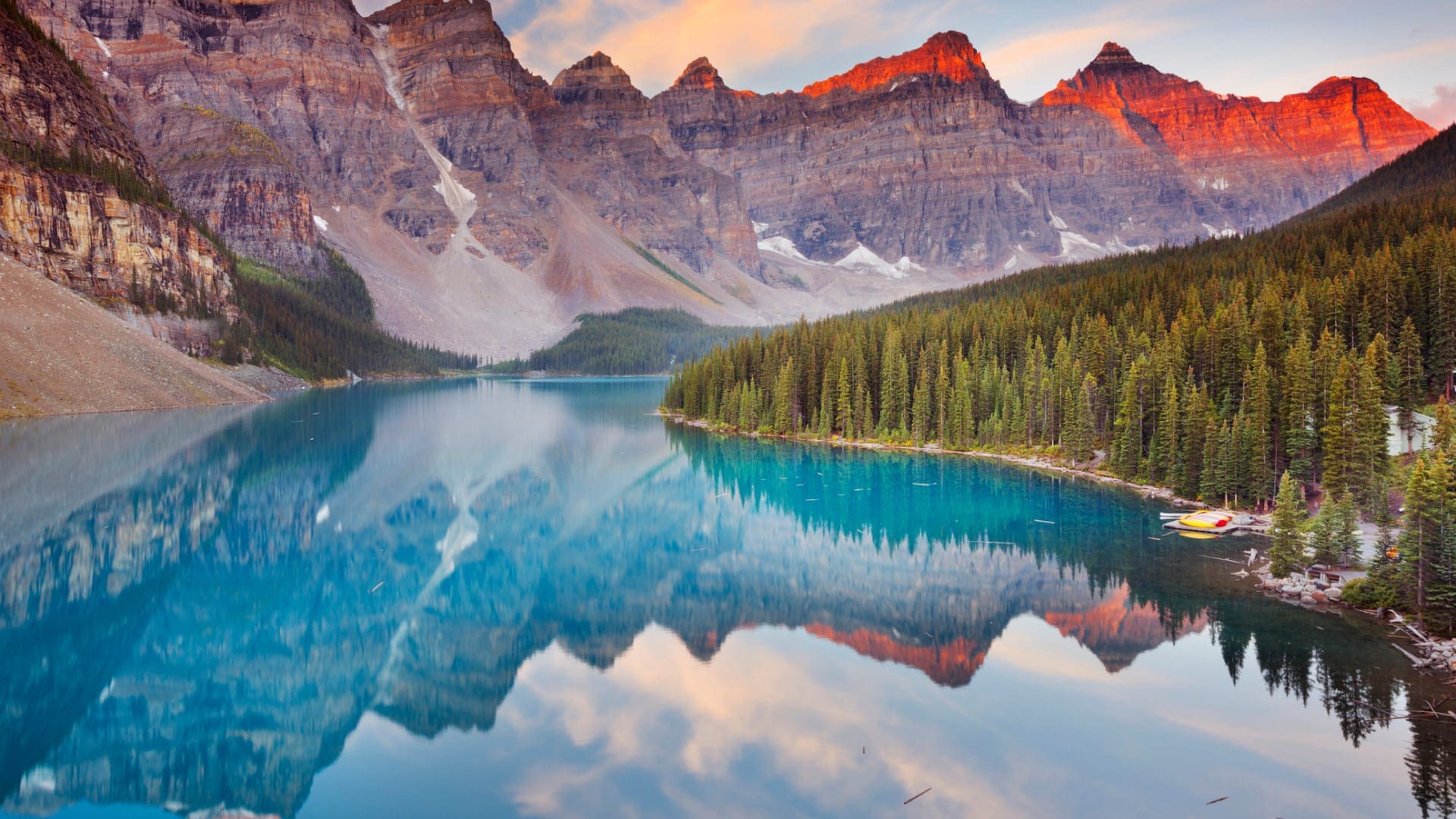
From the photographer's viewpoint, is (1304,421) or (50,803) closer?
(50,803)

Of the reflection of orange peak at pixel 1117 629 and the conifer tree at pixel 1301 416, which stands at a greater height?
the conifer tree at pixel 1301 416

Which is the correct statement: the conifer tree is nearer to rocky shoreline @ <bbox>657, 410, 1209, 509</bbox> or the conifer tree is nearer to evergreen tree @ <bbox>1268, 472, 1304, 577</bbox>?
rocky shoreline @ <bbox>657, 410, 1209, 509</bbox>

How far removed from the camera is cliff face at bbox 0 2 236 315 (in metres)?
99.1

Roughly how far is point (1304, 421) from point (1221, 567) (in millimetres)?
14670

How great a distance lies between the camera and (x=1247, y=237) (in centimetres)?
9112

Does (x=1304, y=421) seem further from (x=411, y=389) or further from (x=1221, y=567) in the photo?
(x=411, y=389)

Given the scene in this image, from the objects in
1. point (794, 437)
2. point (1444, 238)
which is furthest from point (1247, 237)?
point (794, 437)

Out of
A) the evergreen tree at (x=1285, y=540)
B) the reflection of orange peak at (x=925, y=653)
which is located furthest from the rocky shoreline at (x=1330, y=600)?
the reflection of orange peak at (x=925, y=653)

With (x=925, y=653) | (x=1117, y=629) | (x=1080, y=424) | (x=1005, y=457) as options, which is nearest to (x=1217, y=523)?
(x=1117, y=629)

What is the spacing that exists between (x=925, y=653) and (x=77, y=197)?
122559 mm

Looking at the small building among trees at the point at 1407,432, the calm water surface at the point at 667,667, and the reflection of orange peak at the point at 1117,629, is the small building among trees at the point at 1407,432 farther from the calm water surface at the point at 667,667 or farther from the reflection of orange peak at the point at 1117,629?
the reflection of orange peak at the point at 1117,629

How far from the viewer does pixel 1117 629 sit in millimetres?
26469

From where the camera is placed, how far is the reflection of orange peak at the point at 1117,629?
2462 cm

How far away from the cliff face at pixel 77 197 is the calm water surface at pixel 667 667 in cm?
7148
